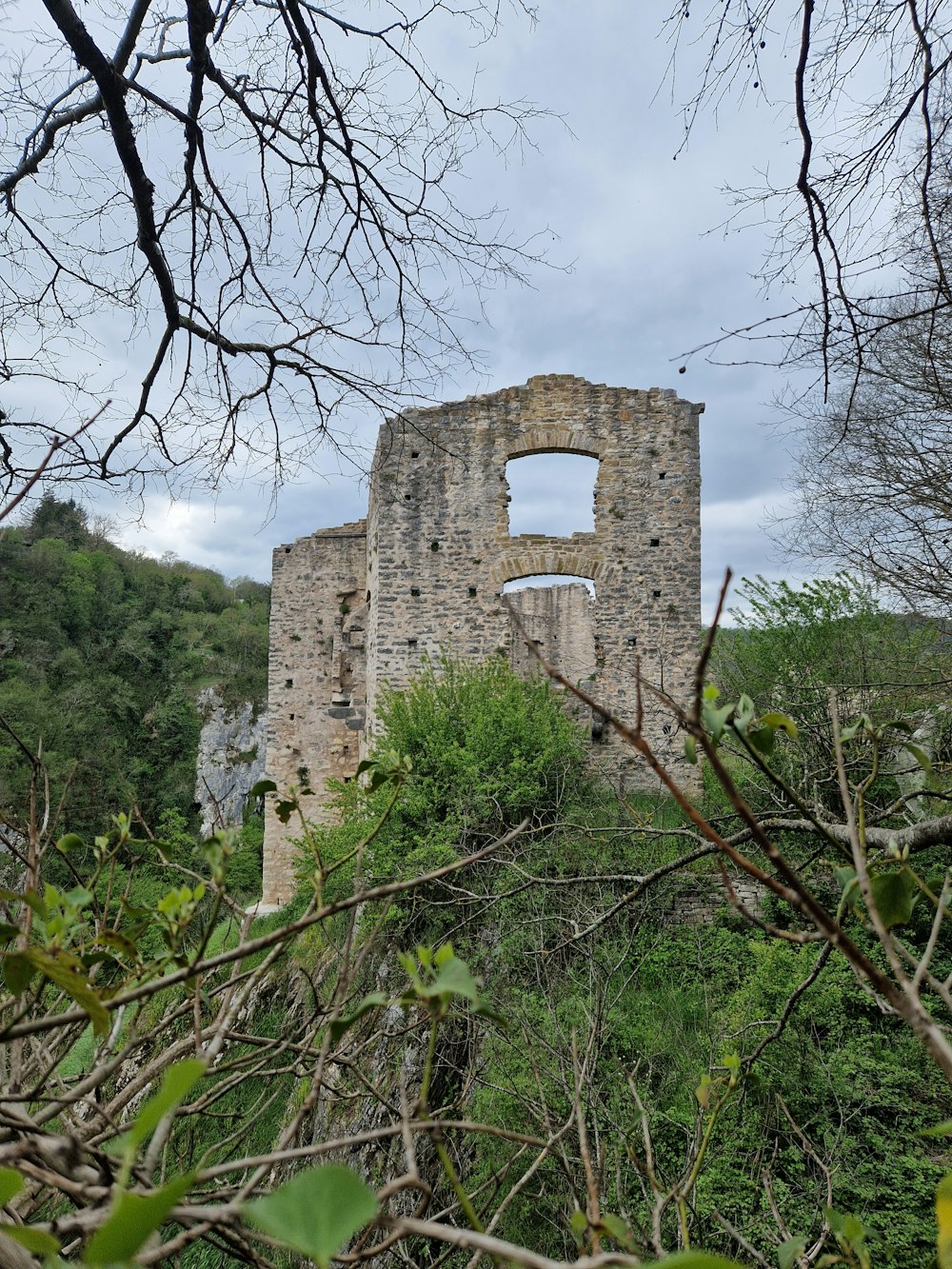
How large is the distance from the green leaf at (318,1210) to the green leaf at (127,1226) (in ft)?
0.16

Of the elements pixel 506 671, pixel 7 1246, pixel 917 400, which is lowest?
pixel 7 1246

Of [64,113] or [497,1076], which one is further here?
[497,1076]

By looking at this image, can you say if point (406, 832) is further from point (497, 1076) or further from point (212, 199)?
point (212, 199)

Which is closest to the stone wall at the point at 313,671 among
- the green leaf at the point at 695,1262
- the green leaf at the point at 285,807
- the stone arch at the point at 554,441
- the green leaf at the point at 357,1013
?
the stone arch at the point at 554,441

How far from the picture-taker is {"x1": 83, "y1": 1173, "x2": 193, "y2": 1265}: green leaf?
360 millimetres

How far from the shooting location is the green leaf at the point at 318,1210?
15.4 inches

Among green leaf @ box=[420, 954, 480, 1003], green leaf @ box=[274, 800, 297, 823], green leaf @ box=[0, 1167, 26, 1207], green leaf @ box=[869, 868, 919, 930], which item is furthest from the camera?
green leaf @ box=[274, 800, 297, 823]

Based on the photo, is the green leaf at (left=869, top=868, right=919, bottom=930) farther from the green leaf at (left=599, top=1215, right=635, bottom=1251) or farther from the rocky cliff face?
the rocky cliff face

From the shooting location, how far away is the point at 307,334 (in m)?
2.98

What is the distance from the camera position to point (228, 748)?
2433cm

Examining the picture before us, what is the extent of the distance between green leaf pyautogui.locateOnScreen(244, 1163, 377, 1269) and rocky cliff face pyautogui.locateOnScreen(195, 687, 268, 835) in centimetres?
2273

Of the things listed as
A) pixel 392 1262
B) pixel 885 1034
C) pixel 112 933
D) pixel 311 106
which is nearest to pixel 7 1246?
pixel 112 933

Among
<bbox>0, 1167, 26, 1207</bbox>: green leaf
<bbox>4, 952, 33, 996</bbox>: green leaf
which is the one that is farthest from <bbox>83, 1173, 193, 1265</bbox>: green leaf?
<bbox>4, 952, 33, 996</bbox>: green leaf

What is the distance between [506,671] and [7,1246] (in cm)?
857
